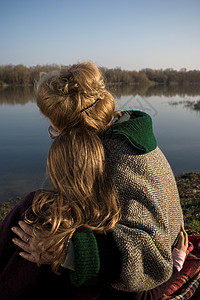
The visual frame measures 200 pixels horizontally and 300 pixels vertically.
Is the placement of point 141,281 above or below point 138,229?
below

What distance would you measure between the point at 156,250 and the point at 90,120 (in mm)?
842

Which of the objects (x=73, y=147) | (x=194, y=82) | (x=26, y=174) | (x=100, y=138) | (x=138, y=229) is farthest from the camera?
(x=194, y=82)

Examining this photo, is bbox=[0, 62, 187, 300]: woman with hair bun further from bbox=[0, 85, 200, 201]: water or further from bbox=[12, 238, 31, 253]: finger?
Result: bbox=[0, 85, 200, 201]: water

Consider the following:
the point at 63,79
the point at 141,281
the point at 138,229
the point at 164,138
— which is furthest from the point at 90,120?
the point at 164,138

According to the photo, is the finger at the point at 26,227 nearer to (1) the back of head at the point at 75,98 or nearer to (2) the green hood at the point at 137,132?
(1) the back of head at the point at 75,98

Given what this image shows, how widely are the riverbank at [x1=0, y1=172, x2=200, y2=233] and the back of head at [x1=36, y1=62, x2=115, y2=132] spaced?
2.67 m

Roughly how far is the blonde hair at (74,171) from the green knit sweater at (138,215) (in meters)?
0.08

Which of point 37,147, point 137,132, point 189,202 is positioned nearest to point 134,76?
point 37,147

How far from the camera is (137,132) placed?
171cm

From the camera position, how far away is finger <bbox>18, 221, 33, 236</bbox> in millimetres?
1685

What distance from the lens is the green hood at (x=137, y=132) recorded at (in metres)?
1.67

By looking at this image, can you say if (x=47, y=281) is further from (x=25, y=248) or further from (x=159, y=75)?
(x=159, y=75)

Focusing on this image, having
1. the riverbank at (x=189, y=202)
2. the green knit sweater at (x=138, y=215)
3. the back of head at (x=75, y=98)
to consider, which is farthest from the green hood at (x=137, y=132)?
the riverbank at (x=189, y=202)

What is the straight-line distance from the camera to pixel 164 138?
13148 millimetres
